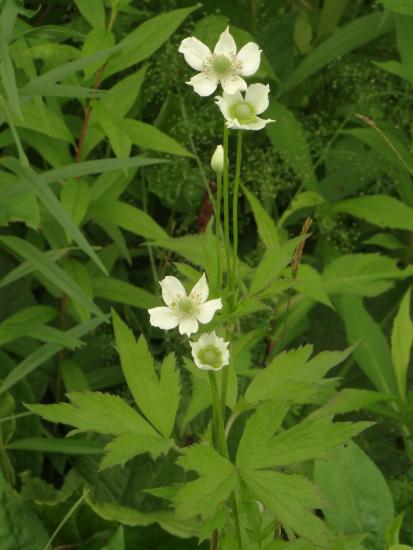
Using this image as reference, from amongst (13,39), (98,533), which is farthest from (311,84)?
(98,533)

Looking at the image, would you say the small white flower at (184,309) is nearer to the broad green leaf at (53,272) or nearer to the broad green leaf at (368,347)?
the broad green leaf at (53,272)

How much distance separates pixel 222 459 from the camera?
116 centimetres

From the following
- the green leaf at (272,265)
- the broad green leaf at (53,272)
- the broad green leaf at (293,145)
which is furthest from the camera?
the broad green leaf at (293,145)

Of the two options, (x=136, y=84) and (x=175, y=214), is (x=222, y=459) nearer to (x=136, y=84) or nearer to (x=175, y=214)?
(x=136, y=84)

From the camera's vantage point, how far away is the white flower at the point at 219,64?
1077mm

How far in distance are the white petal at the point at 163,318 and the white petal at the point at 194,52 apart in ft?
0.89

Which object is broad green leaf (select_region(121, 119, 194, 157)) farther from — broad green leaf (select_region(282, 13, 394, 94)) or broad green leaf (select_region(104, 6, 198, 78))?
broad green leaf (select_region(282, 13, 394, 94))

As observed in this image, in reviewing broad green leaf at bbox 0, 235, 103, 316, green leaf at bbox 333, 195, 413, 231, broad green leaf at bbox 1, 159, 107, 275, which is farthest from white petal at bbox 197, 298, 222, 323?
green leaf at bbox 333, 195, 413, 231

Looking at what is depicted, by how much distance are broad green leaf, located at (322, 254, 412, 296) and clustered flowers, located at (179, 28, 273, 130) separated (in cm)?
82

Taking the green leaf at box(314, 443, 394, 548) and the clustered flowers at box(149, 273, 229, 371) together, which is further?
the green leaf at box(314, 443, 394, 548)

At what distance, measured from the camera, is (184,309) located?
3.54ft

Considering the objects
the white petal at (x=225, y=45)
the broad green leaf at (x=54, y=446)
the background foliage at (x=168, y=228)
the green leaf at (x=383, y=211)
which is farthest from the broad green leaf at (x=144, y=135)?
the white petal at (x=225, y=45)

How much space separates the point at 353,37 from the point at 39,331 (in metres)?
0.94

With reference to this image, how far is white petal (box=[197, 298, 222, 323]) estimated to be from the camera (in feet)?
3.47
